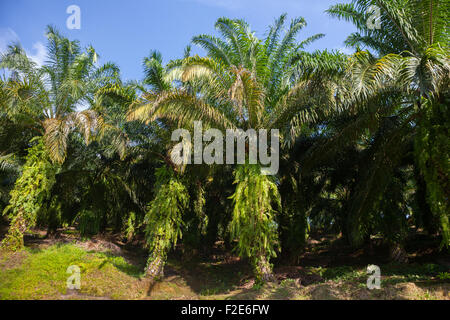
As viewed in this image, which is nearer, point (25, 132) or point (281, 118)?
point (281, 118)

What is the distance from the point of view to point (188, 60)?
7688mm

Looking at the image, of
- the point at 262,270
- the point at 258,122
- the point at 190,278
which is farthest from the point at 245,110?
the point at 190,278

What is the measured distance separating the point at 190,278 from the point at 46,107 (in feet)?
26.1

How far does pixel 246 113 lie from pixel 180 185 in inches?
134

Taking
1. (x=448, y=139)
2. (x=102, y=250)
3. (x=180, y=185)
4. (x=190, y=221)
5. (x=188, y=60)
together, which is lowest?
(x=102, y=250)

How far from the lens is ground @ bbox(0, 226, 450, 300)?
6418mm

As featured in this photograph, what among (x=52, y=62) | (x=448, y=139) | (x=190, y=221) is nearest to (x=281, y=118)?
(x=448, y=139)

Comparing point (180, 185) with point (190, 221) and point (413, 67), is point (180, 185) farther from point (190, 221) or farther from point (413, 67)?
point (413, 67)
